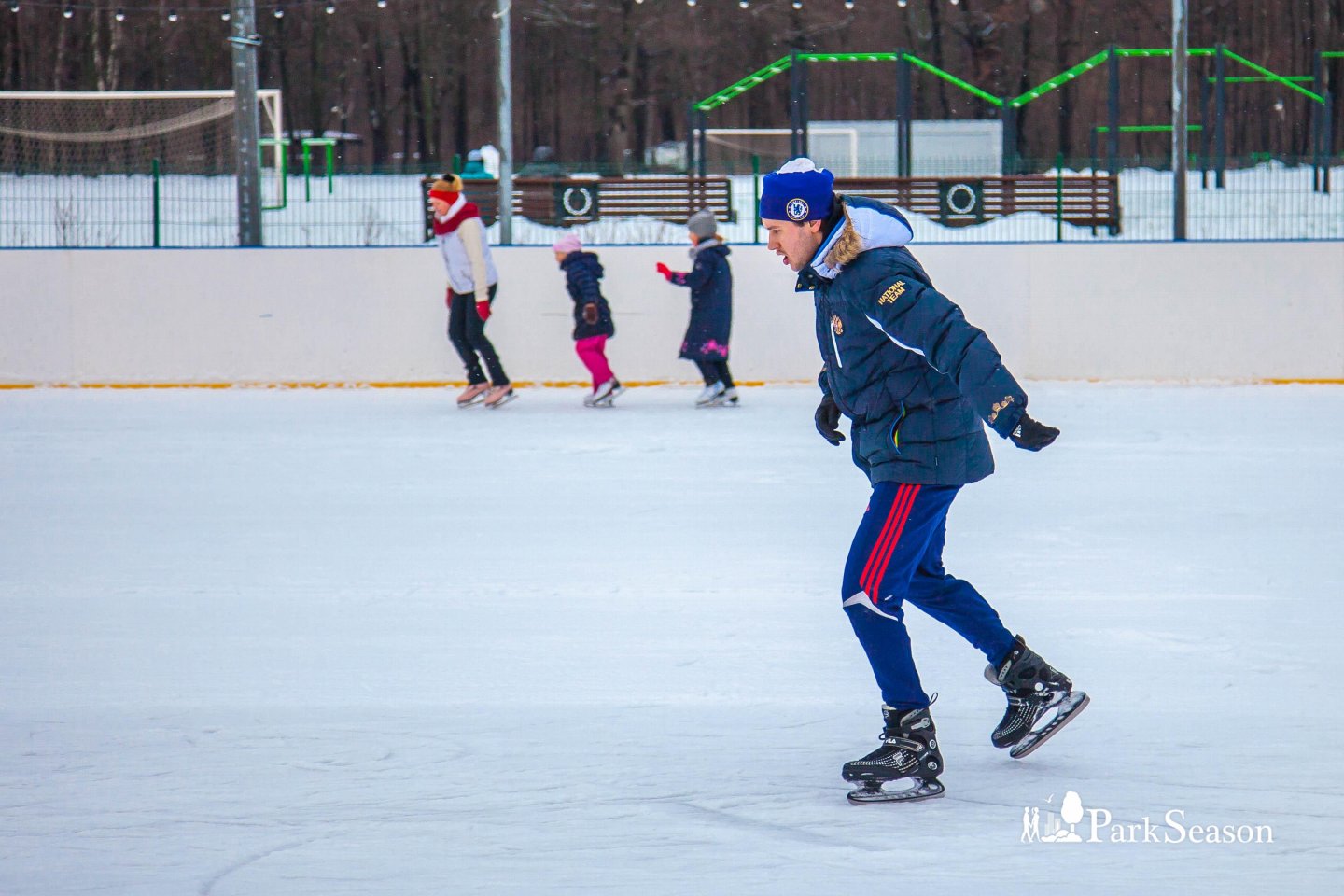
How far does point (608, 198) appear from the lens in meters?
19.1

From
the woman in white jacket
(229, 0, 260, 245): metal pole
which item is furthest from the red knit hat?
(229, 0, 260, 245): metal pole

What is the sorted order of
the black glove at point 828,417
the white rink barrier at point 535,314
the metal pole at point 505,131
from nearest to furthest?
the black glove at point 828,417 < the white rink barrier at point 535,314 < the metal pole at point 505,131

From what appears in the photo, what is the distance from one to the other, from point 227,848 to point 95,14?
32405mm

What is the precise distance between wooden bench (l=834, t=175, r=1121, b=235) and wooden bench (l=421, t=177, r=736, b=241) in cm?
152

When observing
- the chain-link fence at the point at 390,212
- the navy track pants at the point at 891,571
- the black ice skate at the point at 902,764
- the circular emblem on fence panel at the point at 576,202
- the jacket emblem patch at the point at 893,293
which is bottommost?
the black ice skate at the point at 902,764

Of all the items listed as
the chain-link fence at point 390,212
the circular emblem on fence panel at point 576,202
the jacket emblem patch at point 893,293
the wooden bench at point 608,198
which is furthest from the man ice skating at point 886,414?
the circular emblem on fence panel at point 576,202

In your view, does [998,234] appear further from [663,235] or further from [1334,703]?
[1334,703]

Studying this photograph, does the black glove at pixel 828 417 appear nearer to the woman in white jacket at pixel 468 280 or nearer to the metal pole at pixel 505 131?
the woman in white jacket at pixel 468 280

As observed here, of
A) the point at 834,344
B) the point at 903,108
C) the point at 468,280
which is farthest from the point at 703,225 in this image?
the point at 903,108

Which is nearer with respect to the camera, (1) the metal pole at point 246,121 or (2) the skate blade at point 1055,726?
(2) the skate blade at point 1055,726

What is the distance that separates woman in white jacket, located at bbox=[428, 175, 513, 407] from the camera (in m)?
10.4

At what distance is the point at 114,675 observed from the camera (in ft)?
13.9

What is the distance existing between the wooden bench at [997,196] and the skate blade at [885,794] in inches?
395

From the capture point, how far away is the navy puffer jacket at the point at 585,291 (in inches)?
415
